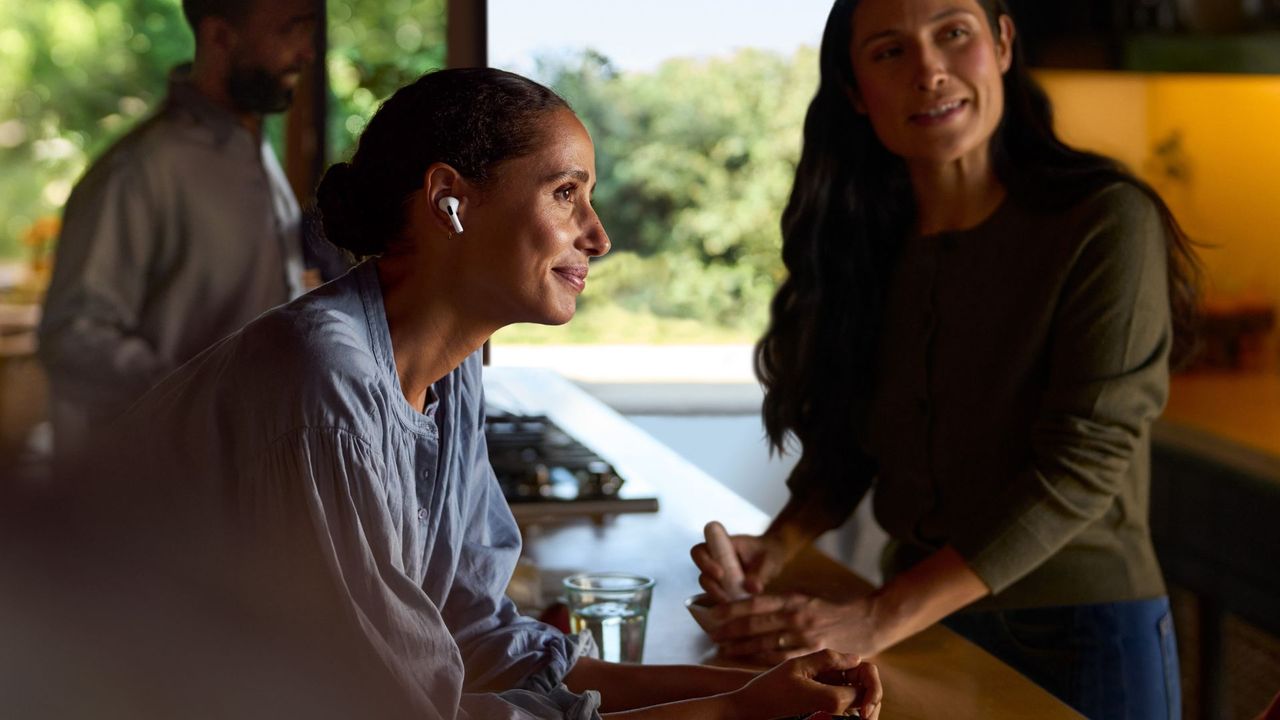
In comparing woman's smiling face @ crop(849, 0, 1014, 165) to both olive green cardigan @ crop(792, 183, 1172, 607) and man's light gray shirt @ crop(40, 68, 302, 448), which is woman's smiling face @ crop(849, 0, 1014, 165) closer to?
olive green cardigan @ crop(792, 183, 1172, 607)

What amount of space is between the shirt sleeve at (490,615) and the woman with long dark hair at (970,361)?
24 centimetres

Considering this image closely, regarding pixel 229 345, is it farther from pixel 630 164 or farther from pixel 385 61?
pixel 630 164

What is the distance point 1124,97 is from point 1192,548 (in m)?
1.40

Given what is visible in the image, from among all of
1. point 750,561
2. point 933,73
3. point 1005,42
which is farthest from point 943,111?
point 750,561

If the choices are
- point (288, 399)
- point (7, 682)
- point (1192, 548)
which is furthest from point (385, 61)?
point (1192, 548)

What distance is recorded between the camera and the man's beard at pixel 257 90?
1618mm

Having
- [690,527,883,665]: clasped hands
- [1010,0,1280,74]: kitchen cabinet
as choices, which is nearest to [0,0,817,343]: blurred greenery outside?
[1010,0,1280,74]: kitchen cabinet

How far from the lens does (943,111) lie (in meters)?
1.41

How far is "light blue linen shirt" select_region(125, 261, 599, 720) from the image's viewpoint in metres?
0.79

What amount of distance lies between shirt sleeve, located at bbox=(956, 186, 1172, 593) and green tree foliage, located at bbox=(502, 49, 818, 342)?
271cm

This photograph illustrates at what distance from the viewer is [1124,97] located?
140 inches

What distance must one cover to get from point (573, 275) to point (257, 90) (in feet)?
2.92

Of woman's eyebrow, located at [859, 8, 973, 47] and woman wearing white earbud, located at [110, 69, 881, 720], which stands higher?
woman's eyebrow, located at [859, 8, 973, 47]

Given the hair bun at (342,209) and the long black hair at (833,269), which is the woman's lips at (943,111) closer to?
the long black hair at (833,269)
